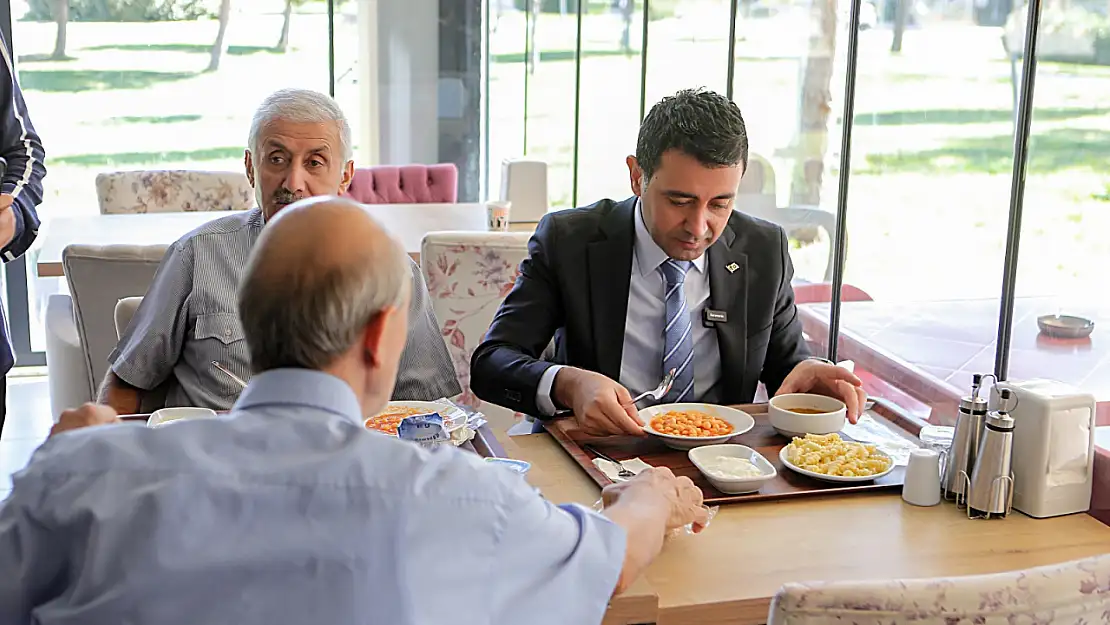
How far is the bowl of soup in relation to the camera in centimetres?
211

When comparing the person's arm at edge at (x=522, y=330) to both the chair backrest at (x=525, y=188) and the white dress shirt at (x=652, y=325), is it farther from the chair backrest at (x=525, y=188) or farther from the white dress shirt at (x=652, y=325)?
the chair backrest at (x=525, y=188)

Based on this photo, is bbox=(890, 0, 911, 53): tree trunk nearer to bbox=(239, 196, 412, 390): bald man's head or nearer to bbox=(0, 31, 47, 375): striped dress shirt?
bbox=(0, 31, 47, 375): striped dress shirt

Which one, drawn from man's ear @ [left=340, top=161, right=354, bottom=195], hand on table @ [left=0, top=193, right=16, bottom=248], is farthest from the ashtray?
hand on table @ [left=0, top=193, right=16, bottom=248]

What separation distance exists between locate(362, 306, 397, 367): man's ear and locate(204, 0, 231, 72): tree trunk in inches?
213

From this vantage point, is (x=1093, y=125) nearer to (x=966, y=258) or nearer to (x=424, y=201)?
(x=966, y=258)

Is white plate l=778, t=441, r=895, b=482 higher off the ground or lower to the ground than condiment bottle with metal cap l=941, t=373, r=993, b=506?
lower

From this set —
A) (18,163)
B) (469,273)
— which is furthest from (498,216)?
(18,163)

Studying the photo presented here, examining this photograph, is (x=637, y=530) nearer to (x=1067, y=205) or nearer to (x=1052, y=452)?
(x=1052, y=452)

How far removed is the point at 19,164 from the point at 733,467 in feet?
6.07

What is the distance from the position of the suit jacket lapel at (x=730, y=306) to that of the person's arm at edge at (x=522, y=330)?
34 centimetres

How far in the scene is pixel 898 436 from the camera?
218 centimetres

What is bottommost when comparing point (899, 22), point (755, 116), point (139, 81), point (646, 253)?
point (646, 253)

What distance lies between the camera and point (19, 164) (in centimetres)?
268

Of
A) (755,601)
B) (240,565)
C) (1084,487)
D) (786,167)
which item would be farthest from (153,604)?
(786,167)
